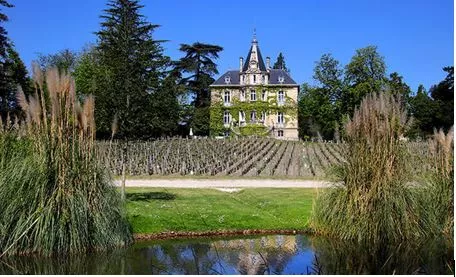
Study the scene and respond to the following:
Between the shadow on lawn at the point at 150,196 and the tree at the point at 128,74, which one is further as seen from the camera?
the tree at the point at 128,74

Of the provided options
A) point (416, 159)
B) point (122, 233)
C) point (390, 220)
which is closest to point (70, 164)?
point (122, 233)

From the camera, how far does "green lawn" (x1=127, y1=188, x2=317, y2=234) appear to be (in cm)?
787

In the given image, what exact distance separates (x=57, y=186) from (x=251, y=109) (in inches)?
1778

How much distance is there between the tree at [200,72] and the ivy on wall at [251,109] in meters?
0.99

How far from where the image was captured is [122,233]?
248 inches

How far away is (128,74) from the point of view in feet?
92.7

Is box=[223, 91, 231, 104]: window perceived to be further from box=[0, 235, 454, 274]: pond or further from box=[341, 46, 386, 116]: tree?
box=[0, 235, 454, 274]: pond

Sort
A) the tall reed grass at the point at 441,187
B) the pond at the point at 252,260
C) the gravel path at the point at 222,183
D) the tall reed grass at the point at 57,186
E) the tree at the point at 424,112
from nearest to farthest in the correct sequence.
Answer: the pond at the point at 252,260 < the tall reed grass at the point at 57,186 < the tall reed grass at the point at 441,187 < the gravel path at the point at 222,183 < the tree at the point at 424,112

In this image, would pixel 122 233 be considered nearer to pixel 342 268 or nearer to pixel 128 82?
pixel 342 268

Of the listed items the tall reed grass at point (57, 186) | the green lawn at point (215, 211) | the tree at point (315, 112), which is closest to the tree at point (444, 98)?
the tree at point (315, 112)

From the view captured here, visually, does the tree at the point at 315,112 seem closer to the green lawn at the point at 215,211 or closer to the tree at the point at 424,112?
the tree at the point at 424,112

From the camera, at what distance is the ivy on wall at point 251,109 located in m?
48.9

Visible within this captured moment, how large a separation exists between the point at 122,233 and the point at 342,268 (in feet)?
8.41

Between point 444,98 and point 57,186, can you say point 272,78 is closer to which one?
point 444,98
